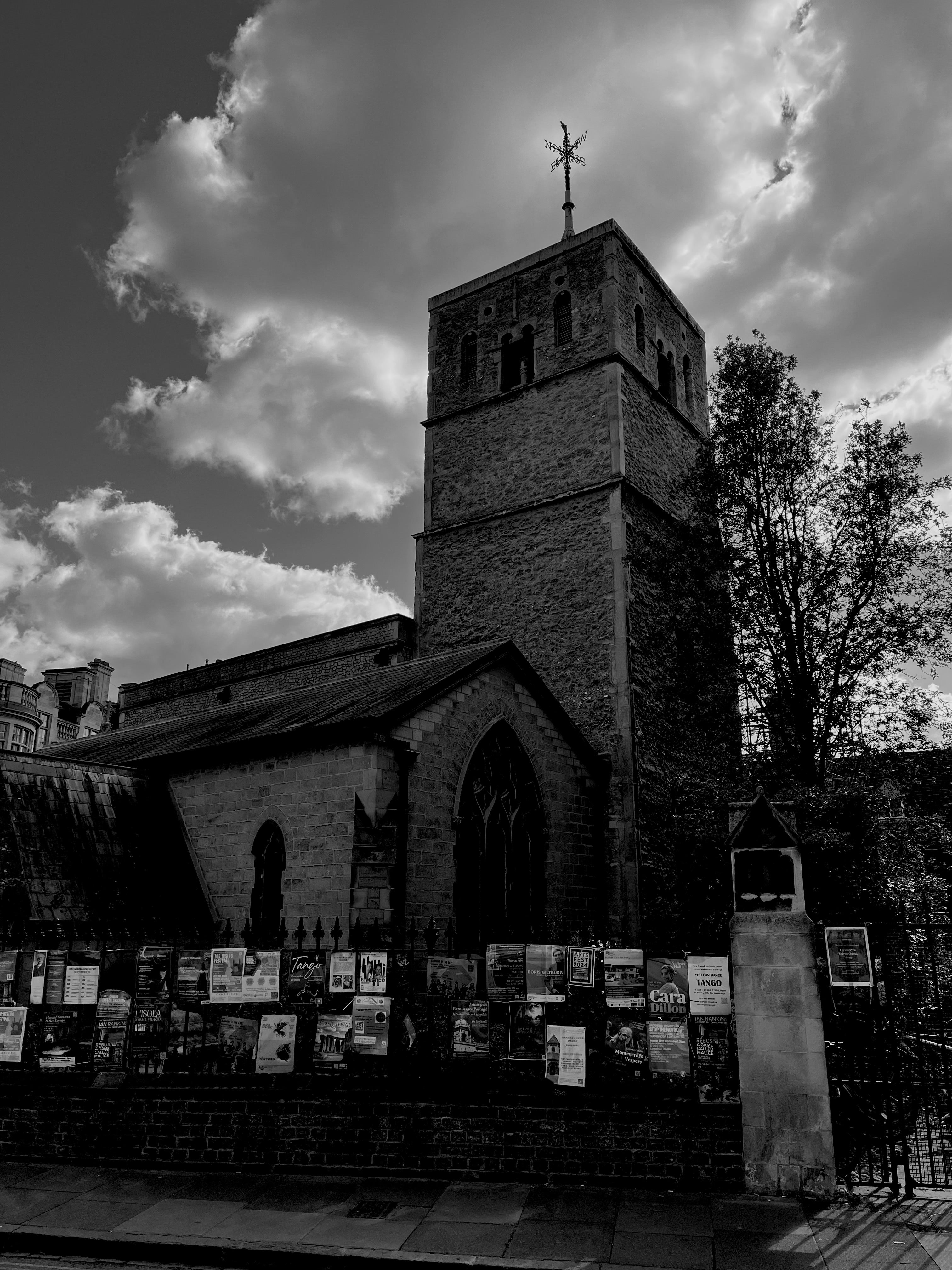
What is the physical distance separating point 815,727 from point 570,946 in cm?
783

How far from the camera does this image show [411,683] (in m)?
14.6

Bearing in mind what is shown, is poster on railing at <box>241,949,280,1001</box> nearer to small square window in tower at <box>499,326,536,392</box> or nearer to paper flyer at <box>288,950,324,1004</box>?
paper flyer at <box>288,950,324,1004</box>

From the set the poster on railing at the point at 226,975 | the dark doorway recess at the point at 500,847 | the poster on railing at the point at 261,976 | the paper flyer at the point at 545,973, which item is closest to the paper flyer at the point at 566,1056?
the paper flyer at the point at 545,973

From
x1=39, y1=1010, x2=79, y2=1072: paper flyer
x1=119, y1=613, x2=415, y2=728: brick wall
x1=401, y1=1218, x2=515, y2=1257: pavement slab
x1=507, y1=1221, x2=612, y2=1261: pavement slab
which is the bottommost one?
x1=401, y1=1218, x2=515, y2=1257: pavement slab

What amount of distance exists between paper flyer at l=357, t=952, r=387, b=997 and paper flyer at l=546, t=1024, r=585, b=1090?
59.9 inches

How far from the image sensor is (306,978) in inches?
325

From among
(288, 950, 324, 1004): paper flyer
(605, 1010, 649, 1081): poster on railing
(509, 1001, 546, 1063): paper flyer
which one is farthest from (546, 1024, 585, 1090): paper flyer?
(288, 950, 324, 1004): paper flyer

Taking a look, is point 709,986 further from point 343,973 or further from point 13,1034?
point 13,1034

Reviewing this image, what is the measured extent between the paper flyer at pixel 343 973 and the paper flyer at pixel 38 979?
9.39 feet

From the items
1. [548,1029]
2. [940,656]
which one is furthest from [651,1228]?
[940,656]

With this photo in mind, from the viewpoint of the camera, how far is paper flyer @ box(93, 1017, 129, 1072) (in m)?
8.33

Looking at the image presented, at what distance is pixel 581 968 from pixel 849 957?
85.4 inches

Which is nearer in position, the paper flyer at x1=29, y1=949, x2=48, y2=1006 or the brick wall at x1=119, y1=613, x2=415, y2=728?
the paper flyer at x1=29, y1=949, x2=48, y2=1006

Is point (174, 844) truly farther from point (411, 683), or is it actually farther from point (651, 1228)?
point (651, 1228)
